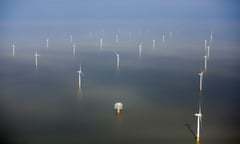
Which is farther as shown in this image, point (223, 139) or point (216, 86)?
point (216, 86)

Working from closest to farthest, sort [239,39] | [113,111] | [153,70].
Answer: [113,111] → [153,70] → [239,39]

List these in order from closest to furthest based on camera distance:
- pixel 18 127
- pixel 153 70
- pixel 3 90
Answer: pixel 18 127 < pixel 3 90 < pixel 153 70

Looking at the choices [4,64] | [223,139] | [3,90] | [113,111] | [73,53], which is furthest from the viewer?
[73,53]

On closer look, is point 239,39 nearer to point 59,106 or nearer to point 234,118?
point 234,118

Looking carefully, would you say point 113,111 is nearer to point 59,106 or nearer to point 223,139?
point 59,106

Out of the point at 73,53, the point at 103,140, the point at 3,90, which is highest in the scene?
the point at 73,53

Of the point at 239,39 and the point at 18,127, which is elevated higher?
the point at 239,39

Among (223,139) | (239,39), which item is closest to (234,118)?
(223,139)

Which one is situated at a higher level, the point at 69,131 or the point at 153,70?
the point at 153,70

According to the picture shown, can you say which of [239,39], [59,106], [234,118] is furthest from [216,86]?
[239,39]
